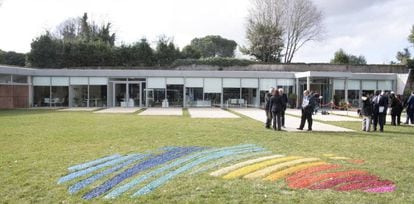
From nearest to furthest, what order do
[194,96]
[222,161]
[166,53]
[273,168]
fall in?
[273,168] → [222,161] → [194,96] → [166,53]

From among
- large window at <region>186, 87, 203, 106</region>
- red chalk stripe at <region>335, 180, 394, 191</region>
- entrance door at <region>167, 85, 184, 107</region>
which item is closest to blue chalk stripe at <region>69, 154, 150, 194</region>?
red chalk stripe at <region>335, 180, 394, 191</region>

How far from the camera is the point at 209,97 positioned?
3500cm

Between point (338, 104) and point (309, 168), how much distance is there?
86.3ft

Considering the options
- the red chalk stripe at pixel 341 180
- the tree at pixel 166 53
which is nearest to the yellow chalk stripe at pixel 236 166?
the red chalk stripe at pixel 341 180

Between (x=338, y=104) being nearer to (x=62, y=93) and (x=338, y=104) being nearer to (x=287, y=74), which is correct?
(x=287, y=74)

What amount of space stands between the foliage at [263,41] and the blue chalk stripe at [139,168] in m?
41.4

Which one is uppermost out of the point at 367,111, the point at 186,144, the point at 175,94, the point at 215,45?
the point at 215,45

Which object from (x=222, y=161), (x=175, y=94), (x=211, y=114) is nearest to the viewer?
(x=222, y=161)

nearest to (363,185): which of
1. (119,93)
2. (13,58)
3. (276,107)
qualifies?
(276,107)

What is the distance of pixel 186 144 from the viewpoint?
11023 millimetres

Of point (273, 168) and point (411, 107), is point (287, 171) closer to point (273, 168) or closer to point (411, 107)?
point (273, 168)

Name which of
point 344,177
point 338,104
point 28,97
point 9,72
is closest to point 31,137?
point 344,177

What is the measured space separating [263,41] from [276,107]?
117 feet

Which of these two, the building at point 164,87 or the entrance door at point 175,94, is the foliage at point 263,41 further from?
the entrance door at point 175,94
